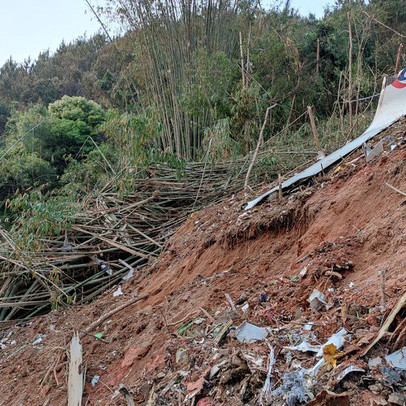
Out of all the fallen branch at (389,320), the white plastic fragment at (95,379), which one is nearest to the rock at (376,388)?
the fallen branch at (389,320)

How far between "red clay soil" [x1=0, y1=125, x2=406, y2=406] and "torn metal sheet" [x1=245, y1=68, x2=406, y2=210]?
188mm

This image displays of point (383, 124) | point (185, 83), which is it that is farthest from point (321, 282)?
point (185, 83)

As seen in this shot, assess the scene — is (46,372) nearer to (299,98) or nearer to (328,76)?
(299,98)

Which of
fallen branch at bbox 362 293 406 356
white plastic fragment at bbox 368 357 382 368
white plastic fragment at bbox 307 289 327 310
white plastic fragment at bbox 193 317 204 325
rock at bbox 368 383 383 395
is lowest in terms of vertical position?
white plastic fragment at bbox 193 317 204 325

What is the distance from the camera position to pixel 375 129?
12.1ft

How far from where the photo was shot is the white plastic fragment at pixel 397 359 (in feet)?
4.17

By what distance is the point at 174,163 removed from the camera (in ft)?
16.5

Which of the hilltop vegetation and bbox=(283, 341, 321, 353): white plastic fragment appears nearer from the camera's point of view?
bbox=(283, 341, 321, 353): white plastic fragment

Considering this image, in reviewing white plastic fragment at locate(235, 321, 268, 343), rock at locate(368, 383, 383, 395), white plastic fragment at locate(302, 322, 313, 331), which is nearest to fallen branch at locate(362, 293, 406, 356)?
rock at locate(368, 383, 383, 395)

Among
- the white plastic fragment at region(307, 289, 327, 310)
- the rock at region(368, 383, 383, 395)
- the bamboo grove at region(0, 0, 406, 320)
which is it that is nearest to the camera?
the rock at region(368, 383, 383, 395)

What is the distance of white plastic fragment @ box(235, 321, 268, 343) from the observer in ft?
5.54

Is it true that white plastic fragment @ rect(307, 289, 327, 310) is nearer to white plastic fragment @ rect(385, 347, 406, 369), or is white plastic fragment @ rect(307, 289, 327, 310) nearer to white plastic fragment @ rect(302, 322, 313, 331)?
white plastic fragment @ rect(302, 322, 313, 331)

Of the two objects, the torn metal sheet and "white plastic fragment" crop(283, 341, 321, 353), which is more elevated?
the torn metal sheet

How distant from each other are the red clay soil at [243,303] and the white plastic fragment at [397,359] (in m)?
0.03
